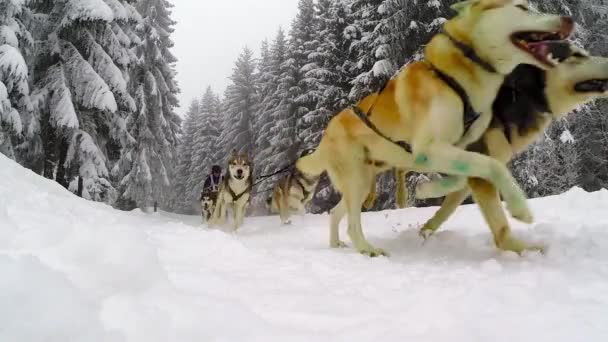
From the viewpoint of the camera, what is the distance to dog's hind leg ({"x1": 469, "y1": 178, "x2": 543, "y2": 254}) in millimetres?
3533

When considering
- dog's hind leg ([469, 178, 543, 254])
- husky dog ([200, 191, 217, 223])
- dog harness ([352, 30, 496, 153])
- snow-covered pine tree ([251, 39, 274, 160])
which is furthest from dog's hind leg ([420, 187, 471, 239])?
snow-covered pine tree ([251, 39, 274, 160])

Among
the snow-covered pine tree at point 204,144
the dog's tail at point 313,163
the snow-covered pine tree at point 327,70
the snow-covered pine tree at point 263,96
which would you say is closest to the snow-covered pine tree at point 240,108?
the snow-covered pine tree at point 263,96

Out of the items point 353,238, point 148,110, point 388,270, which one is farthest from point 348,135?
point 148,110

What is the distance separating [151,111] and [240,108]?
1019 centimetres

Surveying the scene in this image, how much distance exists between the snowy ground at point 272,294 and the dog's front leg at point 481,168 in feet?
1.26

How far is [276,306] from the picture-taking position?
77.9 inches

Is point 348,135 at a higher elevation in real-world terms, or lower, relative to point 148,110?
lower

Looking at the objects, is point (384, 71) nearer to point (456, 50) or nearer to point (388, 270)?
point (456, 50)

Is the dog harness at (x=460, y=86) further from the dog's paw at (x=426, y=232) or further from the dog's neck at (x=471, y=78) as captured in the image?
the dog's paw at (x=426, y=232)

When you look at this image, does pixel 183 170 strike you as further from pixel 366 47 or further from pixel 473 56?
pixel 473 56

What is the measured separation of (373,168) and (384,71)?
35.2ft

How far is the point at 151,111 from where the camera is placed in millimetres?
24875

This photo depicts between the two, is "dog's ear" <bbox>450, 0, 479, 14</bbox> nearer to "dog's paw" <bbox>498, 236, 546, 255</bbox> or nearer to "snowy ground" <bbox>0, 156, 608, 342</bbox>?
"dog's paw" <bbox>498, 236, 546, 255</bbox>

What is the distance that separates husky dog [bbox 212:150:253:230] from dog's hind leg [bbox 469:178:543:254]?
26.5 ft
